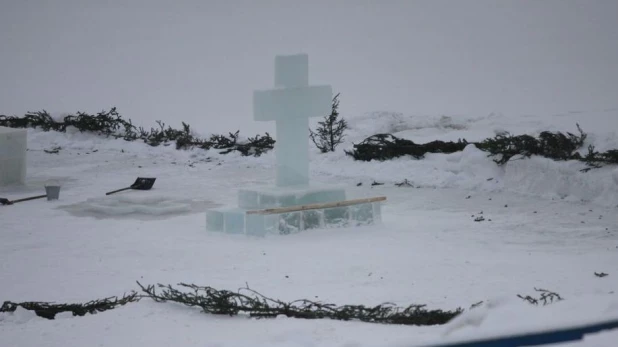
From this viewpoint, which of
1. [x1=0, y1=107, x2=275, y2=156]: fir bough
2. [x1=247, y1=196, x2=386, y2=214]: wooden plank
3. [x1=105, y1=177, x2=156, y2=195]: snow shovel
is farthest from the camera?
[x1=0, y1=107, x2=275, y2=156]: fir bough

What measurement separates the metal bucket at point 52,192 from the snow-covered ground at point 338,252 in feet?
0.43

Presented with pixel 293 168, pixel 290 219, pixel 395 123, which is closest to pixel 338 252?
pixel 290 219

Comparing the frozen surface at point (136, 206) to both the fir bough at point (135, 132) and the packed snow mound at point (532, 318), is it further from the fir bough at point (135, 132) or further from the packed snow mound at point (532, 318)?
the packed snow mound at point (532, 318)

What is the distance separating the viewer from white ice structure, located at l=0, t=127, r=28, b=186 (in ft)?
49.7

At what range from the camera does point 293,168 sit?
458 inches

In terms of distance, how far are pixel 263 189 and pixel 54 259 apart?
9.66ft

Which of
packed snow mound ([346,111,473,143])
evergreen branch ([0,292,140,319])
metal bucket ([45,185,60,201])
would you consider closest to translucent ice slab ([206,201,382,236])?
metal bucket ([45,185,60,201])

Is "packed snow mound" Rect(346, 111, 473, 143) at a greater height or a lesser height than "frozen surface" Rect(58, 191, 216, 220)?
greater

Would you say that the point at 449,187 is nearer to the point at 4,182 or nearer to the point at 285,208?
the point at 285,208

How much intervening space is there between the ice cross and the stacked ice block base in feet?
1.28

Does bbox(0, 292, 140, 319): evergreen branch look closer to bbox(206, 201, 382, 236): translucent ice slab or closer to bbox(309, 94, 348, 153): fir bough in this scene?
bbox(206, 201, 382, 236): translucent ice slab

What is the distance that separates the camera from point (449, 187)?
14.3 m

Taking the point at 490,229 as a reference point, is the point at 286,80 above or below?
above

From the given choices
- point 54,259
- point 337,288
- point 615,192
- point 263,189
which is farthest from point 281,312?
point 615,192
